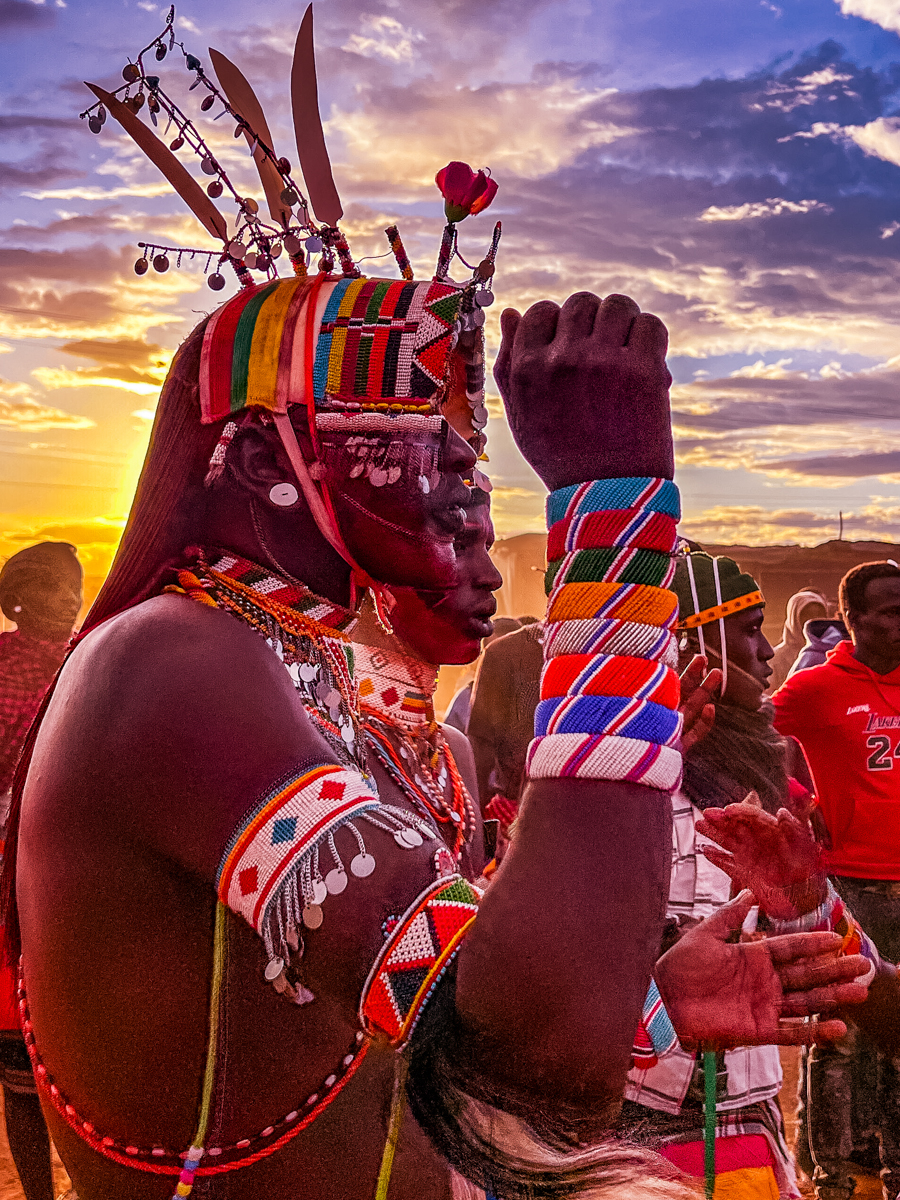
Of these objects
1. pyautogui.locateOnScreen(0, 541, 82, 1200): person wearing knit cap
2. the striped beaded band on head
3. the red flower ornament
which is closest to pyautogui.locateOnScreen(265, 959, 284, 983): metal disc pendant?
the striped beaded band on head

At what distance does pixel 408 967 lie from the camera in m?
1.39

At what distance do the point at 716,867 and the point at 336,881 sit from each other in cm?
229

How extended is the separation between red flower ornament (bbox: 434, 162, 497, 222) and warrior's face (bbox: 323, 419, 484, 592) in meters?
0.43

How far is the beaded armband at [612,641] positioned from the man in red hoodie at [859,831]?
16.4 feet

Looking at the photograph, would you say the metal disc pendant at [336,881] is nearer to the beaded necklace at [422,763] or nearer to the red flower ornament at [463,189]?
the beaded necklace at [422,763]

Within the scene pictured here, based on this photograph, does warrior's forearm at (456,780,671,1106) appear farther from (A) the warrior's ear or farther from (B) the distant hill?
(B) the distant hill

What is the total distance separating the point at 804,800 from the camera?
16.0 feet

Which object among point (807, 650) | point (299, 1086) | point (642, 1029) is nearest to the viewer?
point (642, 1029)

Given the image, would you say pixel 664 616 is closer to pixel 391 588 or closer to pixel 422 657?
pixel 391 588

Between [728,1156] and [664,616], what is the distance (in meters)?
2.28

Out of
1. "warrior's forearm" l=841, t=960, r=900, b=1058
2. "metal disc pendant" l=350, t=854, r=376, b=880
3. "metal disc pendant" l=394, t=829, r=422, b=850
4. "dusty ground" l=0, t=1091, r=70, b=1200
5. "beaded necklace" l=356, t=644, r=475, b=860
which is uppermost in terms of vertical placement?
"metal disc pendant" l=394, t=829, r=422, b=850

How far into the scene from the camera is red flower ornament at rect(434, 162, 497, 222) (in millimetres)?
2074

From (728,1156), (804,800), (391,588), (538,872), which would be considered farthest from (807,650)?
(538,872)

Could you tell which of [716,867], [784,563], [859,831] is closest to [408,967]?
[716,867]
